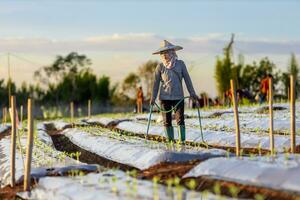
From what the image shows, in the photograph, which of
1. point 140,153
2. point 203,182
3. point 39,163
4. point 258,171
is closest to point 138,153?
point 140,153

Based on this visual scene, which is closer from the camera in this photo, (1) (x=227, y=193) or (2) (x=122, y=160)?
(1) (x=227, y=193)

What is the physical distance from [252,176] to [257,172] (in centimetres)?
7

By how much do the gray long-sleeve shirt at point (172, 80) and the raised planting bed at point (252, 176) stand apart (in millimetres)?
3059

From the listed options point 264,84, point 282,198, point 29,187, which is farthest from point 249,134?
point 264,84

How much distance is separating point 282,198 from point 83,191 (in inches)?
71.3

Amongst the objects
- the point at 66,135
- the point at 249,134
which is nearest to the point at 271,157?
the point at 249,134

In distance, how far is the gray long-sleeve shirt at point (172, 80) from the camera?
9.20 meters

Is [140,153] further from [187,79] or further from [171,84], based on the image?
[187,79]

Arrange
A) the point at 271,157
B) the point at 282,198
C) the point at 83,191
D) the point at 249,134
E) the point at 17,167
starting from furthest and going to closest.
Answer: the point at 249,134 → the point at 17,167 → the point at 271,157 → the point at 83,191 → the point at 282,198

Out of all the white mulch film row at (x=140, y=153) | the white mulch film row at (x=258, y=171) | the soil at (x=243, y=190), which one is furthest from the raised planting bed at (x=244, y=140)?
the soil at (x=243, y=190)

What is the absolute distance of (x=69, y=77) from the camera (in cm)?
4653

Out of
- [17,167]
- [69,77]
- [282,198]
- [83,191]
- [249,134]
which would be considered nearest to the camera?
[282,198]

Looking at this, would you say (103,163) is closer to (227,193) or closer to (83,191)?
(83,191)

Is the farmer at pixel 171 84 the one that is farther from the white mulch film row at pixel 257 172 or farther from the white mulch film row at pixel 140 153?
the white mulch film row at pixel 257 172
